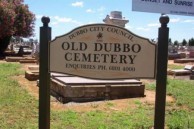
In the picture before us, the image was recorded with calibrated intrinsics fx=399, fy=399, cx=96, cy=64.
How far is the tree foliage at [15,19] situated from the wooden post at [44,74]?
21951 millimetres

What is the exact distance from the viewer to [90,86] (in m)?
8.78

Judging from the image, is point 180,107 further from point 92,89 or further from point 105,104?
point 92,89

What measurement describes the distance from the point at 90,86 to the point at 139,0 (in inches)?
86.5

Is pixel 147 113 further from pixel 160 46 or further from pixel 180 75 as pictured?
pixel 180 75

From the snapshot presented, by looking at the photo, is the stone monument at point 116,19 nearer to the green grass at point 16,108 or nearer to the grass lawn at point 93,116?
the green grass at point 16,108

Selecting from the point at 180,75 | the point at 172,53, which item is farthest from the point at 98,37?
the point at 172,53

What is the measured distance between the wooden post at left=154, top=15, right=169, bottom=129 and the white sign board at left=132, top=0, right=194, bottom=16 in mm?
3989

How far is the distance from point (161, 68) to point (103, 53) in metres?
0.63

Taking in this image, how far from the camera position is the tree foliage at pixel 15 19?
84.3 ft

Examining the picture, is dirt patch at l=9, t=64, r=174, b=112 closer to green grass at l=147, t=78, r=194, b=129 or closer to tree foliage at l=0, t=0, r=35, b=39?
green grass at l=147, t=78, r=194, b=129

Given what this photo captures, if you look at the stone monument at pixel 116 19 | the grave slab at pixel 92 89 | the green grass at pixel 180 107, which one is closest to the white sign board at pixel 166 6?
the green grass at pixel 180 107

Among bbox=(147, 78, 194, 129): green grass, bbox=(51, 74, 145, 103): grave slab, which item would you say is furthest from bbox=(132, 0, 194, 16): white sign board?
bbox=(51, 74, 145, 103): grave slab

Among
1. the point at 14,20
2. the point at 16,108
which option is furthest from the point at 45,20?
the point at 14,20

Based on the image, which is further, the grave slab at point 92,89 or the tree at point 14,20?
the tree at point 14,20
